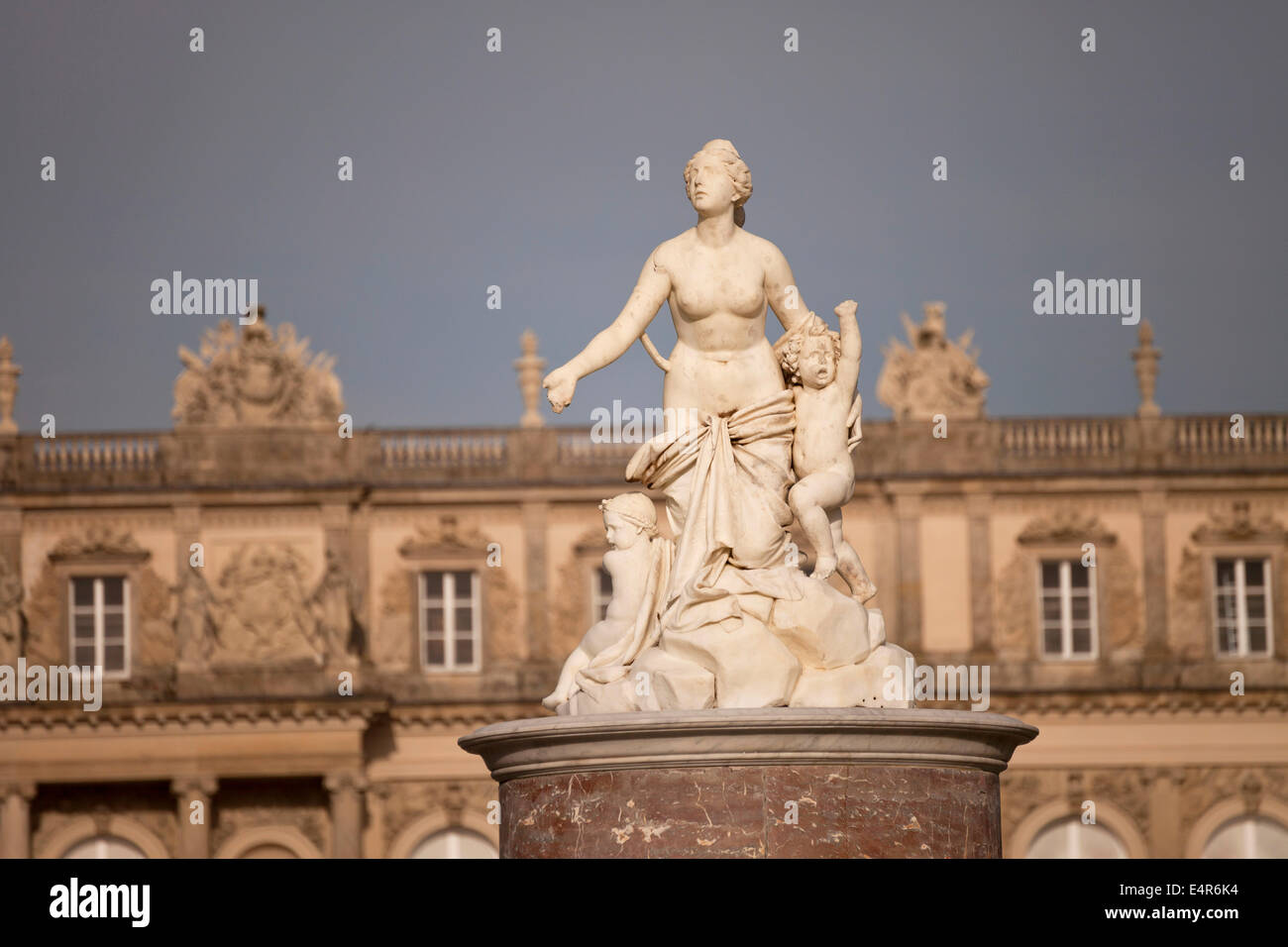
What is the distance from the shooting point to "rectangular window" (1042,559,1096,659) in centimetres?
3841

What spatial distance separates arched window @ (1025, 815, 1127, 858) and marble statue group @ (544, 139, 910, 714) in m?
27.2

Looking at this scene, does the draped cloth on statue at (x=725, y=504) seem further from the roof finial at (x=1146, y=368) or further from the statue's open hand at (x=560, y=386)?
the roof finial at (x=1146, y=368)

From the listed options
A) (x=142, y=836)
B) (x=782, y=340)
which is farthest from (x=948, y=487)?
(x=782, y=340)

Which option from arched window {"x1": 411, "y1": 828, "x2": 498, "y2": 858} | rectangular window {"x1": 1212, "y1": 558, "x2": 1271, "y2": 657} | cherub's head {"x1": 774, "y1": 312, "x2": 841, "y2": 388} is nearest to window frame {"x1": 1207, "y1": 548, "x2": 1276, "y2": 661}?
rectangular window {"x1": 1212, "y1": 558, "x2": 1271, "y2": 657}

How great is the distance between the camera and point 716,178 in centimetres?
1095

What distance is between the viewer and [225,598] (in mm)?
37938

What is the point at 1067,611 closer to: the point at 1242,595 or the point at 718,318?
the point at 1242,595

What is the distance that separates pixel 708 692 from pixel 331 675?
27.8m

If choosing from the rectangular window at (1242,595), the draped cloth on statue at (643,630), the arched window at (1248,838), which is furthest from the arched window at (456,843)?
the draped cloth on statue at (643,630)

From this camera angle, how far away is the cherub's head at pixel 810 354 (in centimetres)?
1084

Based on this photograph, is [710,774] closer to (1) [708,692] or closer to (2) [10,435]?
(1) [708,692]

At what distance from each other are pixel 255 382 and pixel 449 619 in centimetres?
479

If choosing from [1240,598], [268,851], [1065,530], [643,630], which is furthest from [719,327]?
[1240,598]

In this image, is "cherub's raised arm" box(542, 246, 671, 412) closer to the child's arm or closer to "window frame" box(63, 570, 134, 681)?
the child's arm
